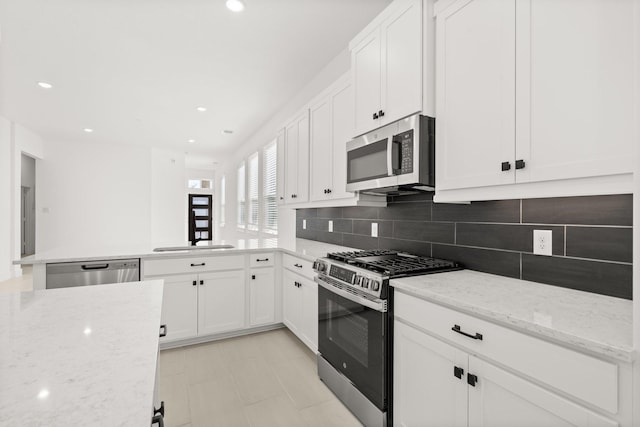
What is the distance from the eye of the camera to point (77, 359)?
28.5 inches

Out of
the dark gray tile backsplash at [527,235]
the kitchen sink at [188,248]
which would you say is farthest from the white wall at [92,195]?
the dark gray tile backsplash at [527,235]

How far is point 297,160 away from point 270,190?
2.03m

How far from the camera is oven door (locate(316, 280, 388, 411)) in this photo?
1645mm

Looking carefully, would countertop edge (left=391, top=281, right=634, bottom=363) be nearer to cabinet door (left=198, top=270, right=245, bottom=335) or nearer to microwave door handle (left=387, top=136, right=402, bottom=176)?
Answer: microwave door handle (left=387, top=136, right=402, bottom=176)

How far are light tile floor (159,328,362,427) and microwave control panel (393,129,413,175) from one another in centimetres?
153

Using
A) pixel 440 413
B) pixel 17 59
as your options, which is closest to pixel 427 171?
pixel 440 413

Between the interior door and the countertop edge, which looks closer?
the countertop edge

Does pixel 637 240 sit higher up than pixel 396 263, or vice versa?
pixel 637 240

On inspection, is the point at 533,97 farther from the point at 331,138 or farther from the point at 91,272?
the point at 91,272

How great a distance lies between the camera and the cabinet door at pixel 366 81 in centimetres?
206

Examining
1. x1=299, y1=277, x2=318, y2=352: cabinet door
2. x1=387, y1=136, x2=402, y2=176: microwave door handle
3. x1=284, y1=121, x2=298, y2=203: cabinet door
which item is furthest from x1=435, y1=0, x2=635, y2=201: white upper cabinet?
x1=284, y1=121, x2=298, y2=203: cabinet door

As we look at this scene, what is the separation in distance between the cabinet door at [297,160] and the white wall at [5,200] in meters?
5.41

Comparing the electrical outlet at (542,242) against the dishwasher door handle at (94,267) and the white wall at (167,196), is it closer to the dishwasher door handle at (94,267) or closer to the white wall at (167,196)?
the dishwasher door handle at (94,267)

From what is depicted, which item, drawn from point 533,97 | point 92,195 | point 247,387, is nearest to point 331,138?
point 533,97
